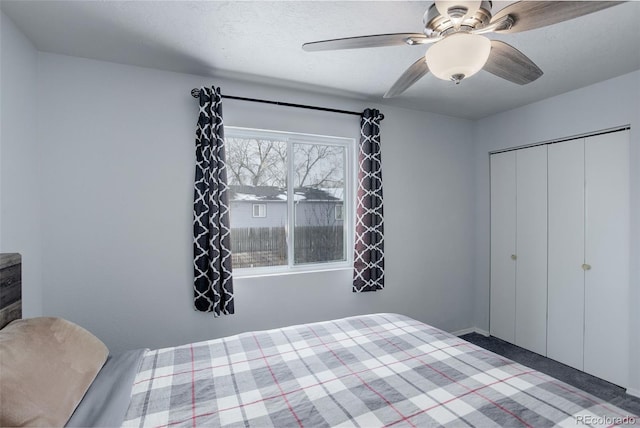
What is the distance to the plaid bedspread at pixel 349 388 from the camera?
1.09m

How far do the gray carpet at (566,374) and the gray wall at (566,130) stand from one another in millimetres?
152

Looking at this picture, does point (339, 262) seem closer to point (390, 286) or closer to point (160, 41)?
point (390, 286)

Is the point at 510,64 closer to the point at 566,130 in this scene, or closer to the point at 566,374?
the point at 566,130

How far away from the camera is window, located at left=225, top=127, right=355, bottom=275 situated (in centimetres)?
271

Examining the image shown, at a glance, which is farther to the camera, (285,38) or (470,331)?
(470,331)

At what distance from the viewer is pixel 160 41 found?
1950mm

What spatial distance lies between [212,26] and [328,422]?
2079mm

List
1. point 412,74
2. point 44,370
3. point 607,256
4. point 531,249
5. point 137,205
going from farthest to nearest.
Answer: point 531,249 < point 607,256 < point 137,205 < point 412,74 < point 44,370

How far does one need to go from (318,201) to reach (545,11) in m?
2.14

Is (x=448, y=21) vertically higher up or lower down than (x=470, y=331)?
higher up

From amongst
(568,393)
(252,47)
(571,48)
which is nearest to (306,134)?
(252,47)

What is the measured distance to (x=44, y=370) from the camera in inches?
42.8

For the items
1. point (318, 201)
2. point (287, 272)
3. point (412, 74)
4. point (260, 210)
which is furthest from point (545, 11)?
point (287, 272)

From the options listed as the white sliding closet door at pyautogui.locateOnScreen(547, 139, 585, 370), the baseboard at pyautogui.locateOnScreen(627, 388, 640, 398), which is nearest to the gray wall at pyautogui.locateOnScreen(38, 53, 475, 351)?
the white sliding closet door at pyautogui.locateOnScreen(547, 139, 585, 370)
